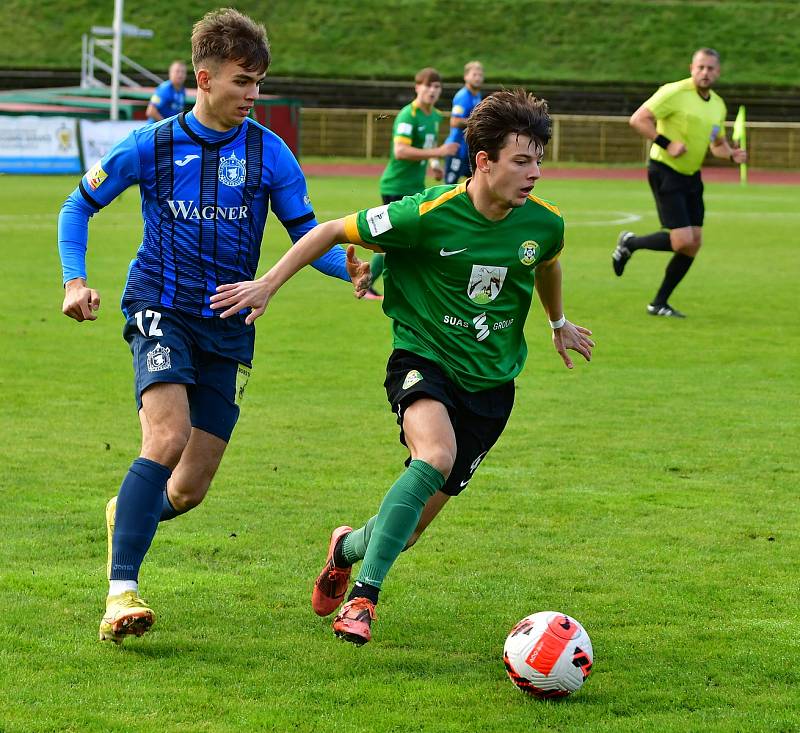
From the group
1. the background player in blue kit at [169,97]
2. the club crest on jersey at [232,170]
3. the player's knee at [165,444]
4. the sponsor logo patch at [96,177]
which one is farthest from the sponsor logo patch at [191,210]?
the background player in blue kit at [169,97]

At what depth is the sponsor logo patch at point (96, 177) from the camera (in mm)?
5031

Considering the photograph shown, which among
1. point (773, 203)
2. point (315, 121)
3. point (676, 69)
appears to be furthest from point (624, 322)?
point (676, 69)

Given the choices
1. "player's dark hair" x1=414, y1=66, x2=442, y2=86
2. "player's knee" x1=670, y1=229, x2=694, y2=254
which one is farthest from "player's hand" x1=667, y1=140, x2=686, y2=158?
"player's dark hair" x1=414, y1=66, x2=442, y2=86

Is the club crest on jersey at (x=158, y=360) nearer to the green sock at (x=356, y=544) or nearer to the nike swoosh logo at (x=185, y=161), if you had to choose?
the nike swoosh logo at (x=185, y=161)

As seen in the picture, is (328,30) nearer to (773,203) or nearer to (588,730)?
(773,203)

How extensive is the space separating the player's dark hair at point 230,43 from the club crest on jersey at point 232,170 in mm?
337

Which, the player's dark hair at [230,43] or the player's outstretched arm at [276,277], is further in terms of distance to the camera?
the player's dark hair at [230,43]

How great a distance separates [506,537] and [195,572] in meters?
1.43

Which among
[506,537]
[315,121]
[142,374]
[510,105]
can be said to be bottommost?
[315,121]

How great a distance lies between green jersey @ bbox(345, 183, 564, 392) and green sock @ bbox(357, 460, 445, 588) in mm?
435

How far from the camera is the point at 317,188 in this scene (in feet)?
98.1

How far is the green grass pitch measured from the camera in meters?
4.19

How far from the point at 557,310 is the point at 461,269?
623mm

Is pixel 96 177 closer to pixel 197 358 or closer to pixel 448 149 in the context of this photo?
pixel 197 358
